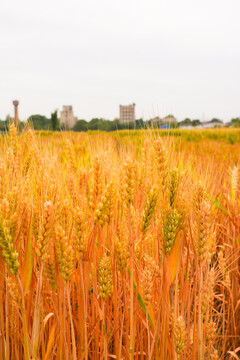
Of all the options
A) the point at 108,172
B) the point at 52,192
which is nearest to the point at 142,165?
the point at 108,172

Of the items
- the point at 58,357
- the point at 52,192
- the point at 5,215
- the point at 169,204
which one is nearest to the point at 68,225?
the point at 52,192

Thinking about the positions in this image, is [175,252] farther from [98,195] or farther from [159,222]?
[98,195]

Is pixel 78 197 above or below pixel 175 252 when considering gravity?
above

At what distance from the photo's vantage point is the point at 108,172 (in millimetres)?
1768

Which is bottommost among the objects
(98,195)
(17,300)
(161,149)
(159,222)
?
(17,300)

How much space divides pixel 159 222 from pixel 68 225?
0.35 m

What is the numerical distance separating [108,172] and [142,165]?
194 millimetres

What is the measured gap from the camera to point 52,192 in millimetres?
1242

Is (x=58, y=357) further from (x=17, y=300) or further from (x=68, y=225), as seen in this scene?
(x=68, y=225)

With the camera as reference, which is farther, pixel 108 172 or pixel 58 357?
pixel 108 172

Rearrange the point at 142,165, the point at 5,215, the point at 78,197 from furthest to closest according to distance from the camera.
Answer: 1. the point at 142,165
2. the point at 78,197
3. the point at 5,215

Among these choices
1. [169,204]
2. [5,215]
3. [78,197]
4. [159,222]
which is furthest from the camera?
[78,197]

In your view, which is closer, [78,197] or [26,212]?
[26,212]

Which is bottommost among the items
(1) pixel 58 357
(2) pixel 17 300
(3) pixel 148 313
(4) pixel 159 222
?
(1) pixel 58 357
